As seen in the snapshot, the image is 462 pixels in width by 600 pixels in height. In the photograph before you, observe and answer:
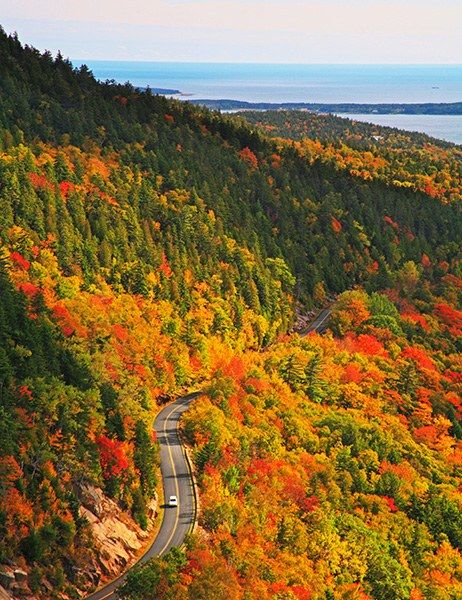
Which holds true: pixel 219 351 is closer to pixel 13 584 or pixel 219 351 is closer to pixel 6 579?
pixel 13 584

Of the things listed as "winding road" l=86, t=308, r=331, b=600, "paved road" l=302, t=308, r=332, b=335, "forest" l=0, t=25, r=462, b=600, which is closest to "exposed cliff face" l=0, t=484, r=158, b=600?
A: "forest" l=0, t=25, r=462, b=600

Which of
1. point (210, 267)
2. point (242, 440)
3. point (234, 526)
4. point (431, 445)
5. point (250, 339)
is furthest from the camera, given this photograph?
point (210, 267)

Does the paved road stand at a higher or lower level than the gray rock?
lower

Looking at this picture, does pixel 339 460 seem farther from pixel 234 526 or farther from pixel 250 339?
pixel 250 339

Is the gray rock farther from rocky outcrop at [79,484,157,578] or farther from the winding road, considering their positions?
rocky outcrop at [79,484,157,578]

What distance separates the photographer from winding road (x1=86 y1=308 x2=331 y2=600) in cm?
5366

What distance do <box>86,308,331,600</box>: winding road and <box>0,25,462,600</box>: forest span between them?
1.21 m

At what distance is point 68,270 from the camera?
9394 centimetres

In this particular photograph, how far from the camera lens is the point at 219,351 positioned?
10112cm

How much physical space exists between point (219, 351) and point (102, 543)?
5062 cm

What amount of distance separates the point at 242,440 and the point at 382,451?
789 inches

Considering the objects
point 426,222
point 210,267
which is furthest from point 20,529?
point 426,222

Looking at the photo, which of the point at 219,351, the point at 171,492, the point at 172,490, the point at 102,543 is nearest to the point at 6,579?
the point at 102,543

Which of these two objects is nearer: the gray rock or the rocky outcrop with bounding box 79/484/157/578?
the gray rock
